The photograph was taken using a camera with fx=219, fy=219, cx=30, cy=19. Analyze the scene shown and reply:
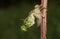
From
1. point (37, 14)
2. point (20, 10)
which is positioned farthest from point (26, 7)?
point (37, 14)

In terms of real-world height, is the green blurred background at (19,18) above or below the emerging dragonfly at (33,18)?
below

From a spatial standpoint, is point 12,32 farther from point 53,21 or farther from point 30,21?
point 30,21

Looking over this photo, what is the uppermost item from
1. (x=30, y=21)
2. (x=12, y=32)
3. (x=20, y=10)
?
(x=30, y=21)

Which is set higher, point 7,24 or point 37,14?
point 37,14

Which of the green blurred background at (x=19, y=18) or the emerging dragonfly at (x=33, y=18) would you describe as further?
the green blurred background at (x=19, y=18)

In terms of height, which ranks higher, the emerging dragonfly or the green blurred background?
the emerging dragonfly

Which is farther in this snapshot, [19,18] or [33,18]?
[19,18]

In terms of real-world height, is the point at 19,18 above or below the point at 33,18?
below

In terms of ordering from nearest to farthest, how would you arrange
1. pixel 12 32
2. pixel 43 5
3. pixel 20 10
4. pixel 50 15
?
1. pixel 43 5
2. pixel 12 32
3. pixel 50 15
4. pixel 20 10
